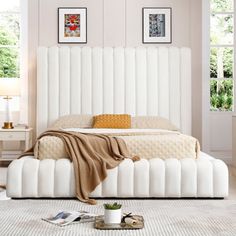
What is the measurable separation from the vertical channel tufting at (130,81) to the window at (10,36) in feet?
4.75

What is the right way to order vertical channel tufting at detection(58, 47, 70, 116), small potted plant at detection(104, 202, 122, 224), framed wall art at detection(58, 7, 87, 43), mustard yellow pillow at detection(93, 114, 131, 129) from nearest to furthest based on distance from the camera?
small potted plant at detection(104, 202, 122, 224) → mustard yellow pillow at detection(93, 114, 131, 129) → vertical channel tufting at detection(58, 47, 70, 116) → framed wall art at detection(58, 7, 87, 43)

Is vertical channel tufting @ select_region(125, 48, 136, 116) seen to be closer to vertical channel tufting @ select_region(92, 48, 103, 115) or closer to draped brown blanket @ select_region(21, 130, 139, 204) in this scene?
vertical channel tufting @ select_region(92, 48, 103, 115)

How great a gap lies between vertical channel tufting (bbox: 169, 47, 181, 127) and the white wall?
0.79 feet

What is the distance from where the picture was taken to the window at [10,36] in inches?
257

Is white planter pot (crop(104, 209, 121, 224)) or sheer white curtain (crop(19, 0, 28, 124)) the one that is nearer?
white planter pot (crop(104, 209, 121, 224))

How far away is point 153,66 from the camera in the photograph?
6227mm

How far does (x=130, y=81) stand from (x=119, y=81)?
0.13 metres

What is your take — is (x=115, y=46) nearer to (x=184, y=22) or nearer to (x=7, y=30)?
(x=184, y=22)

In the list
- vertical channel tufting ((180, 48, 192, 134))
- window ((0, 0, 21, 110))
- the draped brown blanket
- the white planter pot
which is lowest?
the white planter pot

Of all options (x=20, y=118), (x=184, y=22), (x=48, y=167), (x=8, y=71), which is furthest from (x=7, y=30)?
(x=48, y=167)

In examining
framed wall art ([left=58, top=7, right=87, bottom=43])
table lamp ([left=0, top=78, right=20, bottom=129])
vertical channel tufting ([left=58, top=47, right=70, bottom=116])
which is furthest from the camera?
framed wall art ([left=58, top=7, right=87, bottom=43])

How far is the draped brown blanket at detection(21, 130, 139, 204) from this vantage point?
402 cm

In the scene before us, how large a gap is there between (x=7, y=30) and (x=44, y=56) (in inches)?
29.2

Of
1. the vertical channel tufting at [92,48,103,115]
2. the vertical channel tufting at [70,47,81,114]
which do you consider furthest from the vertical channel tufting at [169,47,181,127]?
the vertical channel tufting at [70,47,81,114]
